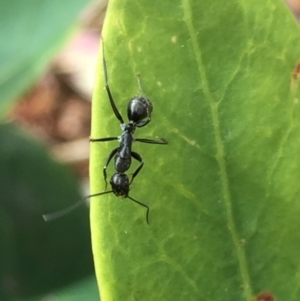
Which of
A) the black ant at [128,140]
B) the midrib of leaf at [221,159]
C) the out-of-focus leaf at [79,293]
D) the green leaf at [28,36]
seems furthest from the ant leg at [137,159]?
the out-of-focus leaf at [79,293]

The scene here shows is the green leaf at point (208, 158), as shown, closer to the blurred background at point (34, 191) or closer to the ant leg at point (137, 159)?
the ant leg at point (137, 159)

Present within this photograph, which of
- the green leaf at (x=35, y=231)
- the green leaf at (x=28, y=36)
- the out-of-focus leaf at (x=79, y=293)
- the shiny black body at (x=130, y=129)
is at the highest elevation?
the green leaf at (x=28, y=36)

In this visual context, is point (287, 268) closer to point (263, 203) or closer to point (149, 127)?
point (263, 203)

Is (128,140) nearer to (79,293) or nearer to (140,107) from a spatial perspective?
(140,107)

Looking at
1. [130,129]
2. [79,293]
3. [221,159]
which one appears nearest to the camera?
[221,159]

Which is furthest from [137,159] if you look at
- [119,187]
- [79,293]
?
[79,293]
